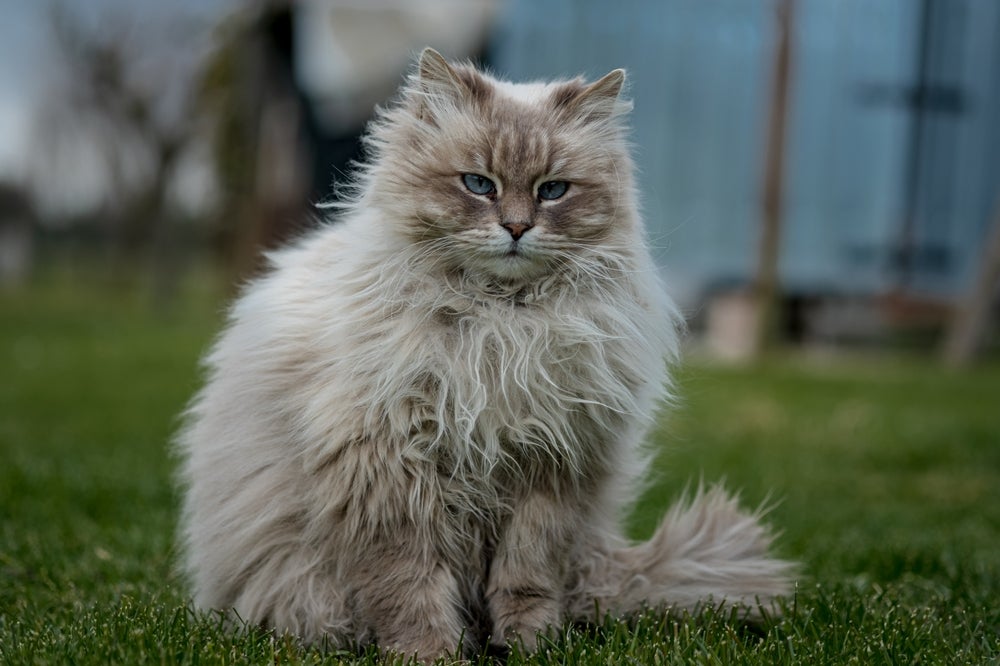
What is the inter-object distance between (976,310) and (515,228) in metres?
8.81

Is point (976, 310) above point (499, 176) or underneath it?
underneath

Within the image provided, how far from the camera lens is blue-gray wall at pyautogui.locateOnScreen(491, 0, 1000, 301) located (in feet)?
38.7

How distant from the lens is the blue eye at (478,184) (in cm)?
248

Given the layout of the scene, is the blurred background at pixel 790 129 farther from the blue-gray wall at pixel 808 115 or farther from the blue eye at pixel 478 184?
the blue eye at pixel 478 184

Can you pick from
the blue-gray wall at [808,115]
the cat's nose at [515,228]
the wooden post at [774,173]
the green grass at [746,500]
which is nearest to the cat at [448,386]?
the cat's nose at [515,228]

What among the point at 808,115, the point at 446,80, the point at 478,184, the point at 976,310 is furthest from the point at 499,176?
the point at 808,115

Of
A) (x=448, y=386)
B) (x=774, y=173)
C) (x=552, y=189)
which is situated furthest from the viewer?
(x=774, y=173)

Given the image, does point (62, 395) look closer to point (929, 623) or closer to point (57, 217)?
point (929, 623)

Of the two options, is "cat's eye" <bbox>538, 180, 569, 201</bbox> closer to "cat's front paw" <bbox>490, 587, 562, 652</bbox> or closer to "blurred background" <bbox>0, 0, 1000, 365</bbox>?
"cat's front paw" <bbox>490, 587, 562, 652</bbox>

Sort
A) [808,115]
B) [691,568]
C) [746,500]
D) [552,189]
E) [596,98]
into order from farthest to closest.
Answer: [808,115]
[746,500]
[691,568]
[596,98]
[552,189]

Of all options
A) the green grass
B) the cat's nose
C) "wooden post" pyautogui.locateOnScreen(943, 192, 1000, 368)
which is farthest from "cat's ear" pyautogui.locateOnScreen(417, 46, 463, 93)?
"wooden post" pyautogui.locateOnScreen(943, 192, 1000, 368)

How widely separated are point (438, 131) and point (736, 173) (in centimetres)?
1026

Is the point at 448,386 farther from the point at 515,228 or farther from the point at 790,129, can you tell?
the point at 790,129

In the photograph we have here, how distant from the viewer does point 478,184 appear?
2.48 m
